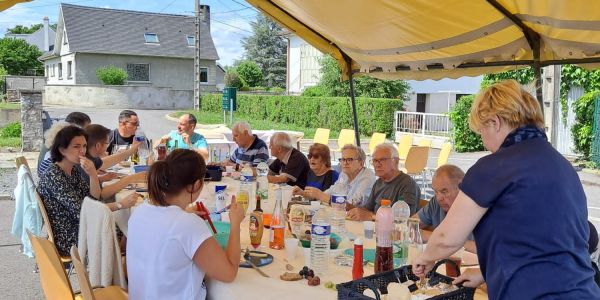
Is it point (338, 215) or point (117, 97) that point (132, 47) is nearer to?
point (117, 97)

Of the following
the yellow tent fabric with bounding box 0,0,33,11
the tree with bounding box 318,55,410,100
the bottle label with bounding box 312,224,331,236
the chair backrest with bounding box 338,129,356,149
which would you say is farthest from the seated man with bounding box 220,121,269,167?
the tree with bounding box 318,55,410,100

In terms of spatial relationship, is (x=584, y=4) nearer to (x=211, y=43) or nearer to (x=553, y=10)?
(x=553, y=10)

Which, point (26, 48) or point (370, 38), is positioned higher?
point (26, 48)

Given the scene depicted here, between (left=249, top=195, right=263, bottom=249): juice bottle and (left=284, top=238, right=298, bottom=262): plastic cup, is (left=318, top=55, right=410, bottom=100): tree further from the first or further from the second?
(left=284, top=238, right=298, bottom=262): plastic cup

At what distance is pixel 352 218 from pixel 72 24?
3773 centimetres

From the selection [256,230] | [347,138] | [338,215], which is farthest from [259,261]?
[347,138]

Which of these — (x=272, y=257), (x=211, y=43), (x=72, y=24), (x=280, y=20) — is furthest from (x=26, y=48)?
(x=272, y=257)

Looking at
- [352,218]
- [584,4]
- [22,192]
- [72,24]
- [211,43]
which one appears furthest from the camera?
[211,43]

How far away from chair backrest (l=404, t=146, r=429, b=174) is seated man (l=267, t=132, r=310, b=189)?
2976 millimetres

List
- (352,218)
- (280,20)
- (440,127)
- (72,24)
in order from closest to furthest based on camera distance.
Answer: (352,218) → (280,20) → (440,127) → (72,24)

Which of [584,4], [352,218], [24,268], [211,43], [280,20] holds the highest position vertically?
[211,43]

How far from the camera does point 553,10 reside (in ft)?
10.7

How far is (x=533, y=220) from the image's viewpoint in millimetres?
1728

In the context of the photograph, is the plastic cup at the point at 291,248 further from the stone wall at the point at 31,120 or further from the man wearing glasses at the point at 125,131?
the stone wall at the point at 31,120
